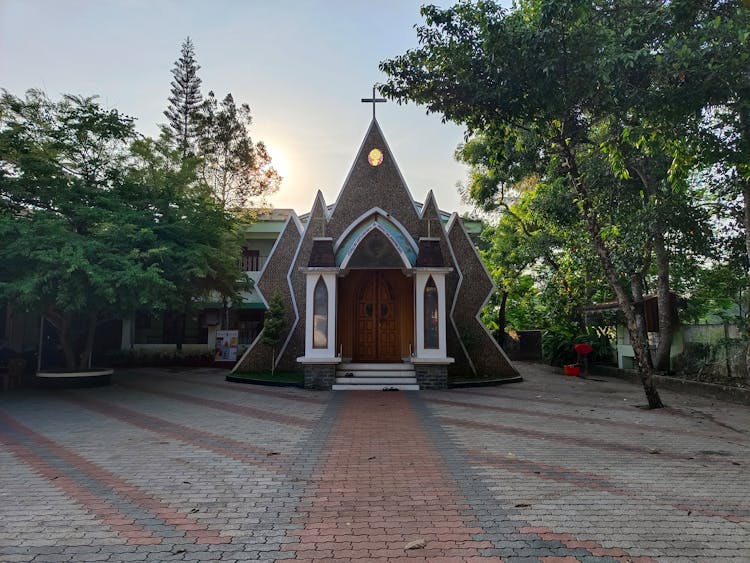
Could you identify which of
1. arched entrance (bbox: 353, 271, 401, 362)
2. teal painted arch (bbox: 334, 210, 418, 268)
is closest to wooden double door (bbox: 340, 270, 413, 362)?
arched entrance (bbox: 353, 271, 401, 362)

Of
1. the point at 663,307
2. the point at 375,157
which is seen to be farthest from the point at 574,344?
the point at 375,157

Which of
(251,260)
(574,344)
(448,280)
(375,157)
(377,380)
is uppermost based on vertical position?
(375,157)

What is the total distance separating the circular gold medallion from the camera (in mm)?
15211

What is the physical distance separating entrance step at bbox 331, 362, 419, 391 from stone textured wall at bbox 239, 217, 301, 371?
2679 mm

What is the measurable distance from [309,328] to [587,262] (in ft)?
27.9

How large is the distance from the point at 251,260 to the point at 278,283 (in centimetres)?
788

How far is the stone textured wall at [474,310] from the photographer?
1478cm

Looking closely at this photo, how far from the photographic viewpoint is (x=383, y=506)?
444 cm

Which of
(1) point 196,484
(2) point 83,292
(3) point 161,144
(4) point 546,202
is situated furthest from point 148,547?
(4) point 546,202

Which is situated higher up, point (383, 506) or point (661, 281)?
point (661, 281)

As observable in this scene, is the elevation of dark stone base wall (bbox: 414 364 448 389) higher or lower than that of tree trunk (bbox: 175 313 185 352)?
lower

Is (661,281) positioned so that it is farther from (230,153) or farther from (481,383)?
(230,153)

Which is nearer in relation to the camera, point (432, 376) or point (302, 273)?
point (432, 376)

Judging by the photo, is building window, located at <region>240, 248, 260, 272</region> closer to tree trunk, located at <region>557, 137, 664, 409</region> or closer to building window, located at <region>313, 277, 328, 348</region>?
building window, located at <region>313, 277, 328, 348</region>
